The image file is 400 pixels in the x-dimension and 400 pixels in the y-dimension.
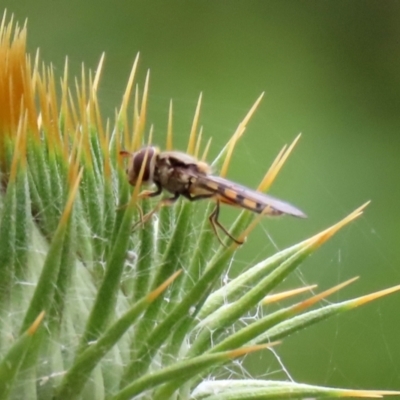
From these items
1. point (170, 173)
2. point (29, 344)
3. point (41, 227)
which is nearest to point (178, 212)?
point (170, 173)

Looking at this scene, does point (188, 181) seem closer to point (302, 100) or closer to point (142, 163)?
point (142, 163)

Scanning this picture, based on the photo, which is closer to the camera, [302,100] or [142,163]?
[142,163]

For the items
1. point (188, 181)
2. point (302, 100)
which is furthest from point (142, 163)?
point (302, 100)

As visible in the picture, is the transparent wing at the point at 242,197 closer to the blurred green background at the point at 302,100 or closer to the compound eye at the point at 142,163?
the compound eye at the point at 142,163

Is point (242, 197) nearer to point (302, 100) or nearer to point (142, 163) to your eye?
point (142, 163)

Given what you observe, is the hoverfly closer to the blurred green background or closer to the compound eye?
the compound eye

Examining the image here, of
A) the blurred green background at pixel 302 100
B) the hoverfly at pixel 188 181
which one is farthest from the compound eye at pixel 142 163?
the blurred green background at pixel 302 100

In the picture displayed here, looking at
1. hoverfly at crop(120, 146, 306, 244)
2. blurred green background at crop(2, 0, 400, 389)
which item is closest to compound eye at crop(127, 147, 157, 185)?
hoverfly at crop(120, 146, 306, 244)
